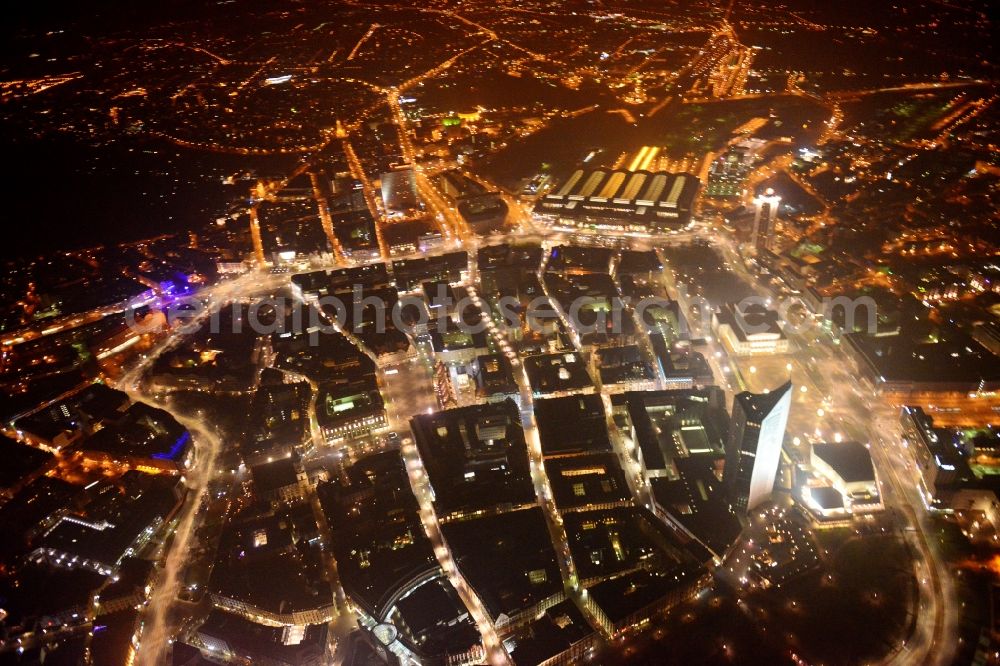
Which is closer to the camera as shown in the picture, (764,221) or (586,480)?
(586,480)

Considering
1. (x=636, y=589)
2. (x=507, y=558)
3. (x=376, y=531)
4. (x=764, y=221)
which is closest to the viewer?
(x=636, y=589)

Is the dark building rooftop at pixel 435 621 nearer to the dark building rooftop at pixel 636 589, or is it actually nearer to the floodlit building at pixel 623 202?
the dark building rooftop at pixel 636 589

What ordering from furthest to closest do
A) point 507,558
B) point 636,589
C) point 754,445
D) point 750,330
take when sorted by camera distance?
point 750,330 < point 507,558 < point 754,445 < point 636,589

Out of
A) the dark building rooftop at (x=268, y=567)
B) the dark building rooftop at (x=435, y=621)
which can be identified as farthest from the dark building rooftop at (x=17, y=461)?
the dark building rooftop at (x=435, y=621)

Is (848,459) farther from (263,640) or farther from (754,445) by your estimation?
(263,640)

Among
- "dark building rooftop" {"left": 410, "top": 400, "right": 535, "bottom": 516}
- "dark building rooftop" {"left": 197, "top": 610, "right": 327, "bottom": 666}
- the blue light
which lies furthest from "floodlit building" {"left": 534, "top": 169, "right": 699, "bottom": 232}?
"dark building rooftop" {"left": 197, "top": 610, "right": 327, "bottom": 666}

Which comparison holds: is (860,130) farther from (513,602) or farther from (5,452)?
(5,452)

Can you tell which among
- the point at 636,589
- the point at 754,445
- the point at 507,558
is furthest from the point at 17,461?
the point at 754,445

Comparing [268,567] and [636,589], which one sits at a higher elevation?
[636,589]
